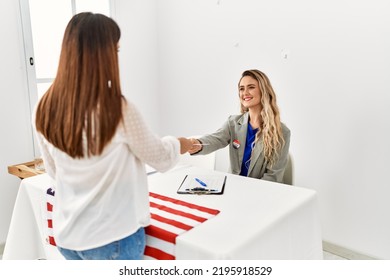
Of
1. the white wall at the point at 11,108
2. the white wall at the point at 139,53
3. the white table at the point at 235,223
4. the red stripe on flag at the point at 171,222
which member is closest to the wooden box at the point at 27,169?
the white wall at the point at 11,108

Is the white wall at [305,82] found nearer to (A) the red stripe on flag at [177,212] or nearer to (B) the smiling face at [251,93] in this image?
(B) the smiling face at [251,93]

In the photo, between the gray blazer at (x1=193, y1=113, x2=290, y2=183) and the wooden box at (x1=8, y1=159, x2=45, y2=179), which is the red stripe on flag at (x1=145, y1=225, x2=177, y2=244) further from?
the wooden box at (x1=8, y1=159, x2=45, y2=179)

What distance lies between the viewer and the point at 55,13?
8.51ft

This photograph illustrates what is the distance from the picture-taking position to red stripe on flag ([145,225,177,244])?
1165 mm

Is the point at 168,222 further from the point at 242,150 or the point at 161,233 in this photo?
the point at 242,150

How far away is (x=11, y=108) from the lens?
7.95 ft

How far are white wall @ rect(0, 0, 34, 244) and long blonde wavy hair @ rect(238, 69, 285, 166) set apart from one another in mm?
1450

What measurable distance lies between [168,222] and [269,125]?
35.1 inches

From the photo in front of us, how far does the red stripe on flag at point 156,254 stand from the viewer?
1181 millimetres

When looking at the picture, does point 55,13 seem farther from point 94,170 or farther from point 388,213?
point 388,213

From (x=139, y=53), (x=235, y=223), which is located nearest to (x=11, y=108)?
(x=139, y=53)

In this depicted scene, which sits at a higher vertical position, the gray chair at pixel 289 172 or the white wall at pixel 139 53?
the white wall at pixel 139 53

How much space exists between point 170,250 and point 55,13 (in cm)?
204
